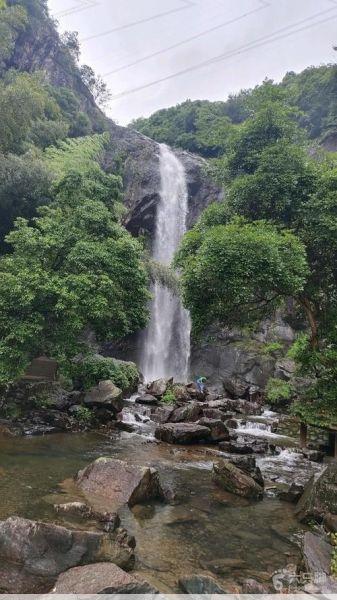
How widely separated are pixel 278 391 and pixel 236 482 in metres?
16.1

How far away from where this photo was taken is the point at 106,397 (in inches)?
669

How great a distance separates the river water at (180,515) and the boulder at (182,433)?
1658 mm

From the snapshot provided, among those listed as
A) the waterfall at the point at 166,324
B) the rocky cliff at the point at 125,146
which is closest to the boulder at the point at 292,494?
the waterfall at the point at 166,324

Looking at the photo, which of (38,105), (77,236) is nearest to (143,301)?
(77,236)

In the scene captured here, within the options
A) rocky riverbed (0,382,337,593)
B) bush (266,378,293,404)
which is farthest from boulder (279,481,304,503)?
bush (266,378,293,404)

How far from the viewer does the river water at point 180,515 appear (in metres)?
6.39

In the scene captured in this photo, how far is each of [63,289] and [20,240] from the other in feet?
8.36

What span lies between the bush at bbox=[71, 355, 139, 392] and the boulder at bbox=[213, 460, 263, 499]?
6599mm

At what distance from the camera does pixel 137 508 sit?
8.38 metres

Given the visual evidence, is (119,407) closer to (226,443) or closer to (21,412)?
(21,412)

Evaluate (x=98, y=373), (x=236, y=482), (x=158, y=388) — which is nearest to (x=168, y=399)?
(x=158, y=388)

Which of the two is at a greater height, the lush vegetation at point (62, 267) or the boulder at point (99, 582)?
the lush vegetation at point (62, 267)

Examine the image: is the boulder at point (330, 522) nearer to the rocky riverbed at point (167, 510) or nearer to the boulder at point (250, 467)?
the rocky riverbed at point (167, 510)

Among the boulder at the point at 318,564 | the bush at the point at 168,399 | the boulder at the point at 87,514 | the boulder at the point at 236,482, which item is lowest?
the bush at the point at 168,399
